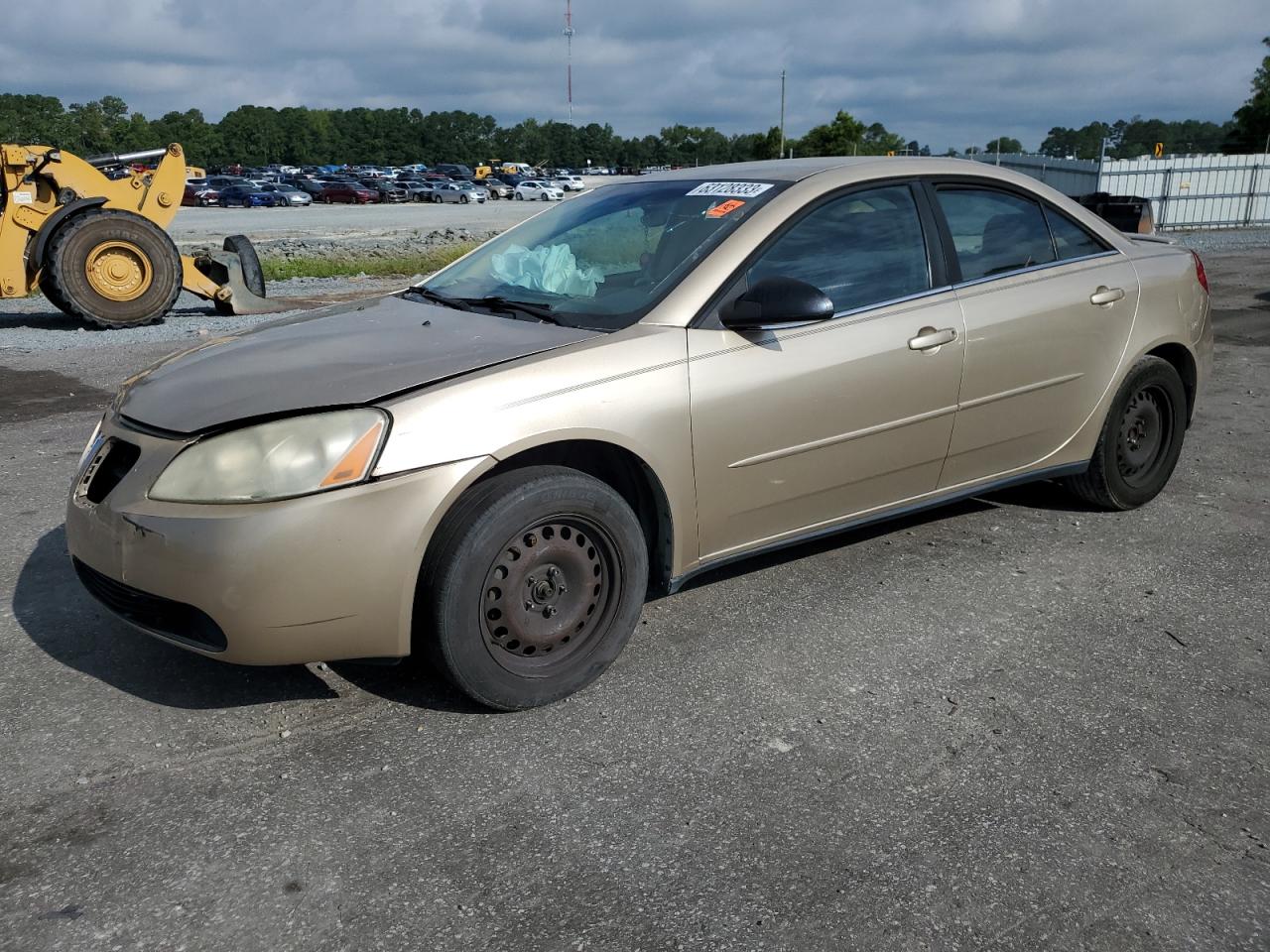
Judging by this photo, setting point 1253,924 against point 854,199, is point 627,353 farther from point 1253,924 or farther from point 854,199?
point 1253,924

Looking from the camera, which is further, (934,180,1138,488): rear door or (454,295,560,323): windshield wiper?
(934,180,1138,488): rear door

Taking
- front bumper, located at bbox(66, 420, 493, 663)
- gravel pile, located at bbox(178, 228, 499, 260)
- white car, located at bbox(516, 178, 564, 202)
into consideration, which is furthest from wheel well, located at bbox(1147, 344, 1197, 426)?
white car, located at bbox(516, 178, 564, 202)

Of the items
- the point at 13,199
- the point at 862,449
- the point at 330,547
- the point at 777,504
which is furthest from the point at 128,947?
the point at 13,199

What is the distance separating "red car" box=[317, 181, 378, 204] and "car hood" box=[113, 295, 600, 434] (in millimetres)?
56720

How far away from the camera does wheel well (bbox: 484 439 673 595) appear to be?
3342 mm

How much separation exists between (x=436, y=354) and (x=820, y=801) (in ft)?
5.46

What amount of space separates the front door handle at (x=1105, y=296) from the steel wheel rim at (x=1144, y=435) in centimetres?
48

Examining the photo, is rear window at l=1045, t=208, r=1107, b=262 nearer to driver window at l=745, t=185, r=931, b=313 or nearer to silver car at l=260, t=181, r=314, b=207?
driver window at l=745, t=185, r=931, b=313

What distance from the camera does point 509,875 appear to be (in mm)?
2525

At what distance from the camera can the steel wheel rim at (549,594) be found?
3.16 m

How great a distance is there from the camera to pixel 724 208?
12.7ft

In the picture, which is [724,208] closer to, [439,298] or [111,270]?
[439,298]

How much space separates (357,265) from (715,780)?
56.1 ft

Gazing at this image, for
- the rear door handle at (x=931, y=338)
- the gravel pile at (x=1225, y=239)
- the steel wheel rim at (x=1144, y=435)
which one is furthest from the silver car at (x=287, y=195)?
the rear door handle at (x=931, y=338)
